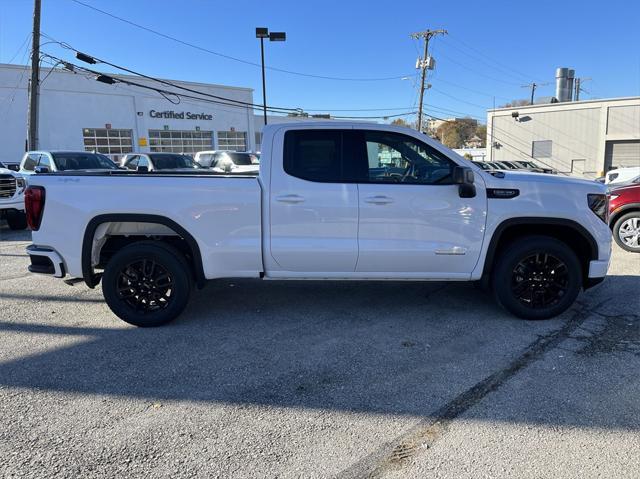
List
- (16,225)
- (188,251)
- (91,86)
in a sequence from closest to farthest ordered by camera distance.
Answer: (188,251)
(16,225)
(91,86)

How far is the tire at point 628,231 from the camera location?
819 cm

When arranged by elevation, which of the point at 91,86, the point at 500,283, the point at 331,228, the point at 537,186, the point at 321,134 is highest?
the point at 91,86

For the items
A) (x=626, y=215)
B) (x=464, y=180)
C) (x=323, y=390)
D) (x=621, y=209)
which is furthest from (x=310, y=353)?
(x=626, y=215)

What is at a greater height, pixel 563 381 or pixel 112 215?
pixel 112 215

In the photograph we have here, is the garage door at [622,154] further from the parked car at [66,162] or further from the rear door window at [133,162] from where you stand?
the parked car at [66,162]

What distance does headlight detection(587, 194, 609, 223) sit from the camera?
4.59 m

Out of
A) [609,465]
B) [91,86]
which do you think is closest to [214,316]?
[609,465]

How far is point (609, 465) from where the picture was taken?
2580mm

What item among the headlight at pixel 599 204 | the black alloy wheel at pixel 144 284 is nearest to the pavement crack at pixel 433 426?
the headlight at pixel 599 204

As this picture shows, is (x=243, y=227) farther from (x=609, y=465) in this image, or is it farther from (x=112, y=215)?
(x=609, y=465)

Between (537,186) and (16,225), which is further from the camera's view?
(16,225)

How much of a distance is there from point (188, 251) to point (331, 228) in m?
1.56

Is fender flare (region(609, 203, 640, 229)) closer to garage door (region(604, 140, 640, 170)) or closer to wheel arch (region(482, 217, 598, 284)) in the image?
wheel arch (region(482, 217, 598, 284))

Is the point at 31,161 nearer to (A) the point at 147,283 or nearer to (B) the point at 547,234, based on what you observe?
(A) the point at 147,283
